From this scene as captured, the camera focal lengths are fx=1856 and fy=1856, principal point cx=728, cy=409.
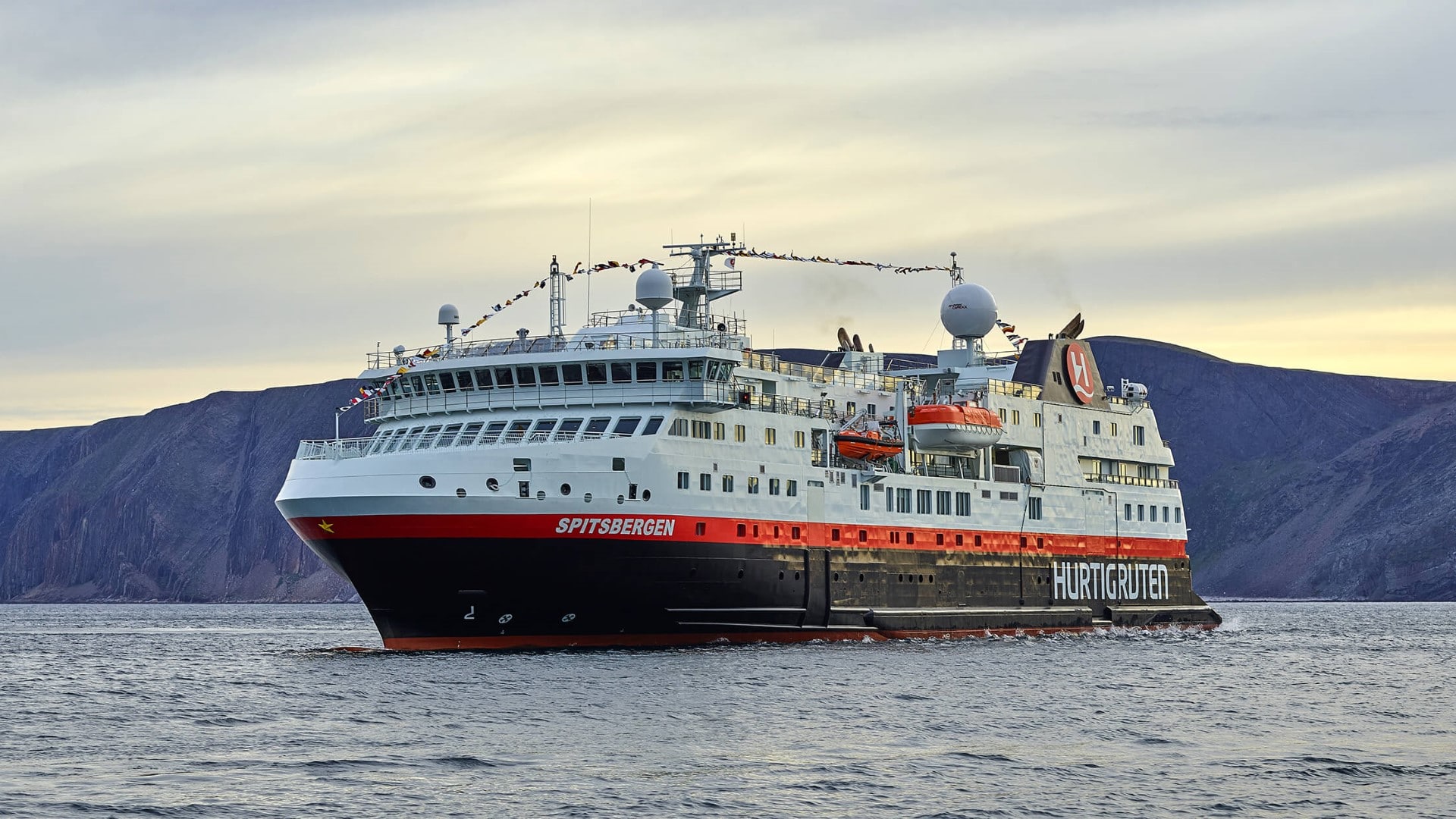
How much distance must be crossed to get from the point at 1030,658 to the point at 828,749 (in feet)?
73.9

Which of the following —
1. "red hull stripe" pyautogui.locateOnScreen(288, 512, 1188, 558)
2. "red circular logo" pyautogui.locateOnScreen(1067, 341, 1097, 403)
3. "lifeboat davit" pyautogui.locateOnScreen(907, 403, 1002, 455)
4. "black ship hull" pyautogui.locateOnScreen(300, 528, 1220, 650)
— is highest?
"red circular logo" pyautogui.locateOnScreen(1067, 341, 1097, 403)

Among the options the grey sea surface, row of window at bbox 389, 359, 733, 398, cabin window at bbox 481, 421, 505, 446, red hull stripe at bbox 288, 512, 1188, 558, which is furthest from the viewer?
row of window at bbox 389, 359, 733, 398

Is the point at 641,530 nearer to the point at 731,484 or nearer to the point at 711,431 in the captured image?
the point at 731,484

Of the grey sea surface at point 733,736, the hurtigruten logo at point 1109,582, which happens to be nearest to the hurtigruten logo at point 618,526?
the grey sea surface at point 733,736

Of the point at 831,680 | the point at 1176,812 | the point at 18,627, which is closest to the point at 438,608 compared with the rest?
the point at 831,680

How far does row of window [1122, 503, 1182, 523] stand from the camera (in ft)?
238

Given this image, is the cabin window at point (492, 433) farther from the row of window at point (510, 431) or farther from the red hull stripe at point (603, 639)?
the red hull stripe at point (603, 639)

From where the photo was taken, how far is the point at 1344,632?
293 ft

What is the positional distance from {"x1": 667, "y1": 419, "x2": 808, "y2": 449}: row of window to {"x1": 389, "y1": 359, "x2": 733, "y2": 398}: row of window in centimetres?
130

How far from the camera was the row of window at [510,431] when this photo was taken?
173 feet

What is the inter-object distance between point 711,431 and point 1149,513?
26.7 metres

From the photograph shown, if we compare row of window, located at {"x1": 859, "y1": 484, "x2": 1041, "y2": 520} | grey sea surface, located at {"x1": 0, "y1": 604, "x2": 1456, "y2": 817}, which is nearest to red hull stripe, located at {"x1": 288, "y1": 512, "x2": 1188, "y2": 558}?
row of window, located at {"x1": 859, "y1": 484, "x2": 1041, "y2": 520}

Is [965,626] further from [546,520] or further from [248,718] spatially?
[248,718]

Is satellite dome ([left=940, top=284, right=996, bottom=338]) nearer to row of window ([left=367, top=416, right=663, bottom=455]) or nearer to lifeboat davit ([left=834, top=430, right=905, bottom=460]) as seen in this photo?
lifeboat davit ([left=834, top=430, right=905, bottom=460])
